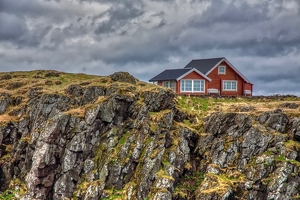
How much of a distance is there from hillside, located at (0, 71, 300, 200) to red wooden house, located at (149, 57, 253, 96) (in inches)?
841

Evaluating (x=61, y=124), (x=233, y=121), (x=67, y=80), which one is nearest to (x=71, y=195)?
(x=61, y=124)

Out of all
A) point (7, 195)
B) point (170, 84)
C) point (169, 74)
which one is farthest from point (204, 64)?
point (7, 195)

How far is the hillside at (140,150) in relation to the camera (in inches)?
1599

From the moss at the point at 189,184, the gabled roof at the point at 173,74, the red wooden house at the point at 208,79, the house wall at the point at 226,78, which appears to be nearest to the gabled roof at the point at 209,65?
the red wooden house at the point at 208,79

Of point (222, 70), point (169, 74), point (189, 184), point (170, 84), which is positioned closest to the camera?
point (189, 184)

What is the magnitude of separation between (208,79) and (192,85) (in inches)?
138

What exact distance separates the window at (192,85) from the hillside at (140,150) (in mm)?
21064

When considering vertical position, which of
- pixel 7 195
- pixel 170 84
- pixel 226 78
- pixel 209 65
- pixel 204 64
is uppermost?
pixel 204 64

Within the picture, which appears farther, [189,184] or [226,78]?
[226,78]

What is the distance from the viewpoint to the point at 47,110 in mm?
49188

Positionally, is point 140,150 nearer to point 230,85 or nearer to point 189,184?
point 189,184

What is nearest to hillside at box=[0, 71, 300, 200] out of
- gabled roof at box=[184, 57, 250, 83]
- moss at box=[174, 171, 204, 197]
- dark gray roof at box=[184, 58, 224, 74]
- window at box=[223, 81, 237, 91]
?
moss at box=[174, 171, 204, 197]

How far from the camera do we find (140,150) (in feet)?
142

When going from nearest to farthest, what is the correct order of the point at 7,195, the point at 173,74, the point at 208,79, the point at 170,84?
the point at 7,195
the point at 170,84
the point at 208,79
the point at 173,74
